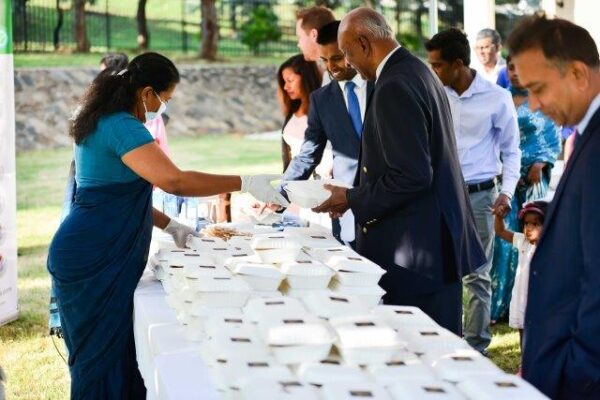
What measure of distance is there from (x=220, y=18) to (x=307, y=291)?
21584 millimetres

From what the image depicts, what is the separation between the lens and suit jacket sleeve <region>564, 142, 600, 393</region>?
6.36 feet

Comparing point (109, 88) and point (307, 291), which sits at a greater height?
point (109, 88)

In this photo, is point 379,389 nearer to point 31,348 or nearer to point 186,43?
point 31,348

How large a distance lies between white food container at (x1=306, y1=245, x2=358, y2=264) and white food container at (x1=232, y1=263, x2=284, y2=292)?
0.77 feet

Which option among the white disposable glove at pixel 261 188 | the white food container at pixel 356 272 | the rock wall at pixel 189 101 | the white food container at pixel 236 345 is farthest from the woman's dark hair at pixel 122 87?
the rock wall at pixel 189 101

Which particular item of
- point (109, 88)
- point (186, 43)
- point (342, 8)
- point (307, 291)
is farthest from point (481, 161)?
point (342, 8)

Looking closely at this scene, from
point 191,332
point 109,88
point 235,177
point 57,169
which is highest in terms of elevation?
point 109,88

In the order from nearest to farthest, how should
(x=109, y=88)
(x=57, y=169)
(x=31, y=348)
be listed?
(x=109, y=88)
(x=31, y=348)
(x=57, y=169)

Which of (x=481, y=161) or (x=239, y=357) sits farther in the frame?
Answer: (x=481, y=161)

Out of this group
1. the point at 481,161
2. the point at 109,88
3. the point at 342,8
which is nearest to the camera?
the point at 109,88

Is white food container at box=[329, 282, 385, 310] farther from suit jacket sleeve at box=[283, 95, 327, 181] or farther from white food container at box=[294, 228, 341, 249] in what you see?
suit jacket sleeve at box=[283, 95, 327, 181]

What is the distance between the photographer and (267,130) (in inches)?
800

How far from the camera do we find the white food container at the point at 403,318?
2444 millimetres

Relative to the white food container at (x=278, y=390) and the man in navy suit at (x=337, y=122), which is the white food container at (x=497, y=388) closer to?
the white food container at (x=278, y=390)
